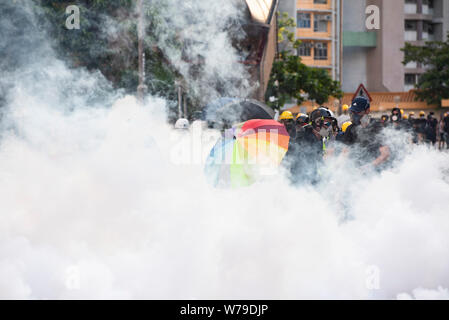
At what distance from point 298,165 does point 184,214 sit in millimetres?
1635

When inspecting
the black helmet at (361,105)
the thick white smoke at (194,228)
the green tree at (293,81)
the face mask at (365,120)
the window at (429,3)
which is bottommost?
the thick white smoke at (194,228)

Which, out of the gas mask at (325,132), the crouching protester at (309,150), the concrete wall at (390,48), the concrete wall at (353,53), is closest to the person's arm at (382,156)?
the crouching protester at (309,150)

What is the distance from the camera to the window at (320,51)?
161 ft

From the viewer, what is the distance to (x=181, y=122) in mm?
8391

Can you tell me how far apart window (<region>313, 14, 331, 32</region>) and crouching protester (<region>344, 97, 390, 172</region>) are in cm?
4342

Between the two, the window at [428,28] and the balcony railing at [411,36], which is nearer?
the balcony railing at [411,36]

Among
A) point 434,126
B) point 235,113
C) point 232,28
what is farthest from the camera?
point 434,126

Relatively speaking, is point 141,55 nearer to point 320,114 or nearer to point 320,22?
point 320,114

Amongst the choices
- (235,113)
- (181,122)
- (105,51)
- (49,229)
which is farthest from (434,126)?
(49,229)

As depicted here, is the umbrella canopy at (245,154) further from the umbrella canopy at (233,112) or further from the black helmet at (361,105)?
the black helmet at (361,105)

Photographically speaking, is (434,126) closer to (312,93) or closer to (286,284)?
(312,93)

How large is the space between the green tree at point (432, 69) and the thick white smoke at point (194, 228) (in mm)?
34087

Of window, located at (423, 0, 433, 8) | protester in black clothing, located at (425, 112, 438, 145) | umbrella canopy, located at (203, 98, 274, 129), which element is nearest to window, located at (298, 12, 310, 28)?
window, located at (423, 0, 433, 8)
